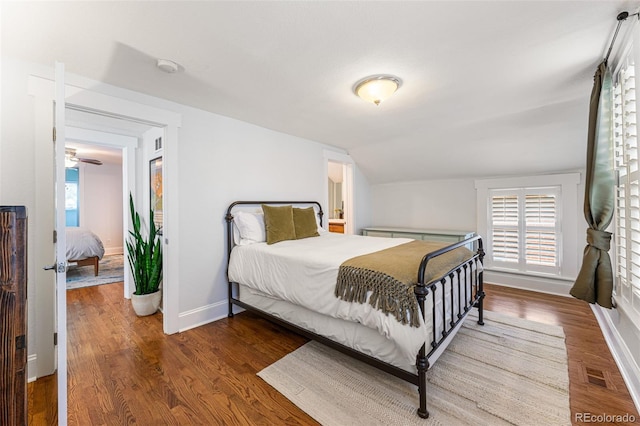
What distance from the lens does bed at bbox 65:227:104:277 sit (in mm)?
4520

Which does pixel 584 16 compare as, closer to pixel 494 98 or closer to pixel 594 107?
pixel 594 107

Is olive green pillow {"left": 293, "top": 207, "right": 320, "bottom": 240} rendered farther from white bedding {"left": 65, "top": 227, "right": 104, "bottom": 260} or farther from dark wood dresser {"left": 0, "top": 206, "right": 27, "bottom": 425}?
white bedding {"left": 65, "top": 227, "right": 104, "bottom": 260}

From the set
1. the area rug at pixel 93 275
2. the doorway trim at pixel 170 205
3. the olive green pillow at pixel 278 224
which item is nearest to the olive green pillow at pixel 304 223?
the olive green pillow at pixel 278 224

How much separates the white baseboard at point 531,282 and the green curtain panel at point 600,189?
2.01 m

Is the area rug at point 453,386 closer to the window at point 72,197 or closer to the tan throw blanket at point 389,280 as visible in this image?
the tan throw blanket at point 389,280

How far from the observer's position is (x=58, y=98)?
1350 mm

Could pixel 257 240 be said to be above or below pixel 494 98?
below

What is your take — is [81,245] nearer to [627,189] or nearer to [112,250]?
[112,250]

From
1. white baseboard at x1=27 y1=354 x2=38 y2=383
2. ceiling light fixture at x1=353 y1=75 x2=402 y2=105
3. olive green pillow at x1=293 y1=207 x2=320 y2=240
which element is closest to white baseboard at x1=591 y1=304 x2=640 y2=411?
ceiling light fixture at x1=353 y1=75 x2=402 y2=105

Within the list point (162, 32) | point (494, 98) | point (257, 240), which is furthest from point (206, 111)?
point (494, 98)

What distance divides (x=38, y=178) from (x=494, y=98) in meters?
3.88

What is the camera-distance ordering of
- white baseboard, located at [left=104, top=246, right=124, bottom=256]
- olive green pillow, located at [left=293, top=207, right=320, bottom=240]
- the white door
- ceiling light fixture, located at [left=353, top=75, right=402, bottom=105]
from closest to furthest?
the white door, ceiling light fixture, located at [left=353, top=75, right=402, bottom=105], olive green pillow, located at [left=293, top=207, right=320, bottom=240], white baseboard, located at [left=104, top=246, right=124, bottom=256]

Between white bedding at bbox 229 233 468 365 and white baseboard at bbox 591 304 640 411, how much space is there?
110 cm

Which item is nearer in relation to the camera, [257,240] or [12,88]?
[12,88]
